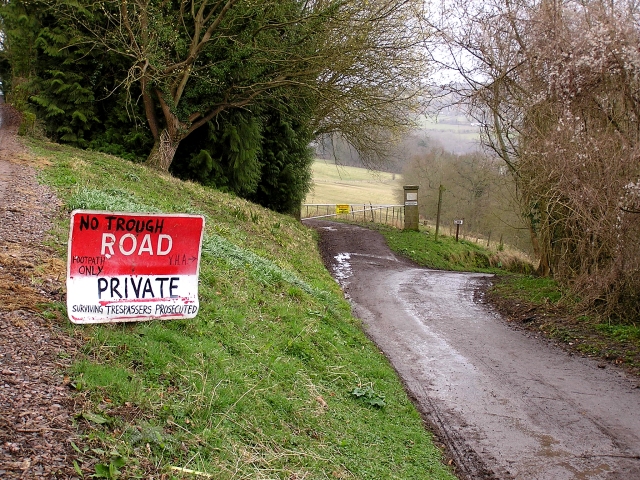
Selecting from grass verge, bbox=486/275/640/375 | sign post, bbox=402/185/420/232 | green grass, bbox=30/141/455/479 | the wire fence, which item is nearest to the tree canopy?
sign post, bbox=402/185/420/232

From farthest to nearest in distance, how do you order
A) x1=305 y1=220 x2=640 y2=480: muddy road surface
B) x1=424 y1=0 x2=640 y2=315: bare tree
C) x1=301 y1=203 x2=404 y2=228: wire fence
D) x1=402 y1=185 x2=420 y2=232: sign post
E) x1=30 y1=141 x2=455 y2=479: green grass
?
x1=301 y1=203 x2=404 y2=228: wire fence → x1=402 y1=185 x2=420 y2=232: sign post → x1=424 y1=0 x2=640 y2=315: bare tree → x1=305 y1=220 x2=640 y2=480: muddy road surface → x1=30 y1=141 x2=455 y2=479: green grass

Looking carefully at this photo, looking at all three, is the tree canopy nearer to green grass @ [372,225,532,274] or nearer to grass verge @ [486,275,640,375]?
green grass @ [372,225,532,274]

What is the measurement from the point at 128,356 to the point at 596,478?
473cm

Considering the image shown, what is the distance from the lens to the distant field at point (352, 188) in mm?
65375

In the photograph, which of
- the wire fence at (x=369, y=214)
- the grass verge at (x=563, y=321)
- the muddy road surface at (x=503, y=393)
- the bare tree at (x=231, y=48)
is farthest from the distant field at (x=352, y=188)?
the muddy road surface at (x=503, y=393)

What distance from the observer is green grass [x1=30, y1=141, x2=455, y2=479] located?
4.05 meters

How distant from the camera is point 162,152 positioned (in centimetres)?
1991

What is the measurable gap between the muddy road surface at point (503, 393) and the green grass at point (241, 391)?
0.54 metres

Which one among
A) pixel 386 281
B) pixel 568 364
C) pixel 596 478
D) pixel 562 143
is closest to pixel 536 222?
pixel 386 281

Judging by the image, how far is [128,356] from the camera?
4918mm

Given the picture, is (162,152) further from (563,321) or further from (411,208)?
(411,208)

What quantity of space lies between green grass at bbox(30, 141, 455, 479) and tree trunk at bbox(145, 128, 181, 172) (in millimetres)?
9389

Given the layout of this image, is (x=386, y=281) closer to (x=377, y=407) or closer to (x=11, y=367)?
(x=377, y=407)

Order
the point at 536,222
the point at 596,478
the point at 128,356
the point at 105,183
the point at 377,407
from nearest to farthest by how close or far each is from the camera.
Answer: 1. the point at 128,356
2. the point at 596,478
3. the point at 377,407
4. the point at 105,183
5. the point at 536,222
